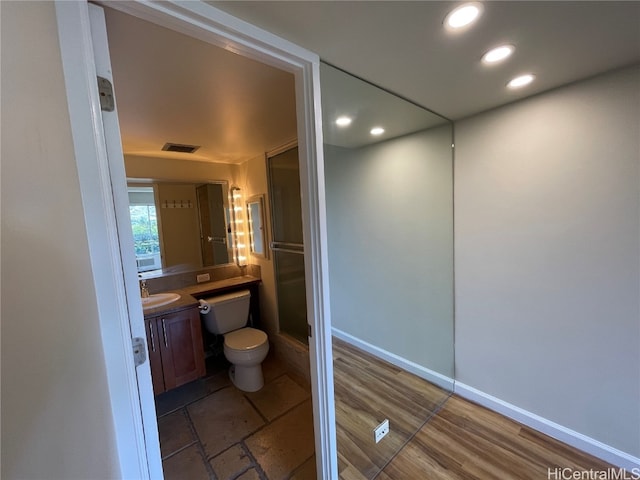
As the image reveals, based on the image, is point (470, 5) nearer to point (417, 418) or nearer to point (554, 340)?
point (554, 340)

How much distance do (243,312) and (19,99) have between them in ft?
7.58

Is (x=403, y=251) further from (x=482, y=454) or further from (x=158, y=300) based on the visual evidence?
(x=158, y=300)

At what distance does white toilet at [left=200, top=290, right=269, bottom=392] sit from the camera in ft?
7.30

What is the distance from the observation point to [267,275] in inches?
110

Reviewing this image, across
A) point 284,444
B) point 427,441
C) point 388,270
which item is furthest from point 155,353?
point 427,441

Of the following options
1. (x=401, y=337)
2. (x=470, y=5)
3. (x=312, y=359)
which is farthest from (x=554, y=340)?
(x=470, y=5)

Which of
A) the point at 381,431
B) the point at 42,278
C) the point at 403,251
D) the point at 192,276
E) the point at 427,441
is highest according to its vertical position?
the point at 42,278

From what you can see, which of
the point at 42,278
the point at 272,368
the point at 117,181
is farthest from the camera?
the point at 272,368

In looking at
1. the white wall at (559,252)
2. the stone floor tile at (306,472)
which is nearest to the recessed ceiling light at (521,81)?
the white wall at (559,252)

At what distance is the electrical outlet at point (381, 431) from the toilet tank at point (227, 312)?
158 centimetres

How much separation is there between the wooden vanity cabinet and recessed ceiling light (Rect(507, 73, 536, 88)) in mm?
2754

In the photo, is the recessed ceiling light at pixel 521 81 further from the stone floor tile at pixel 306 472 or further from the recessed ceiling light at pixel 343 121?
the stone floor tile at pixel 306 472

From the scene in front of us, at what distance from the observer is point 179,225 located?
8.79 feet

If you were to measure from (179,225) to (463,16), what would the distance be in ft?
9.04
